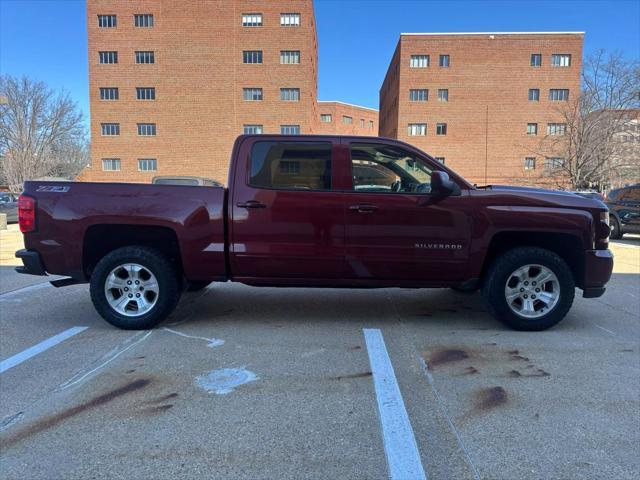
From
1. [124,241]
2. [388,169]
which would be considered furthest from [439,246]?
[124,241]

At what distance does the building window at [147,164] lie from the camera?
148 feet

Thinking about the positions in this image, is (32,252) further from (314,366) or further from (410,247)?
(410,247)

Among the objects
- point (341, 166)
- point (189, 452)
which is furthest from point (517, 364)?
point (189, 452)

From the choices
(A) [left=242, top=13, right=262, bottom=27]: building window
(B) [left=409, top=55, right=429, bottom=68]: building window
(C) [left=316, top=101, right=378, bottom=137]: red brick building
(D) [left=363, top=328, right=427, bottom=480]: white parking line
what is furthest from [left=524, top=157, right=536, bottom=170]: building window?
(D) [left=363, top=328, right=427, bottom=480]: white parking line

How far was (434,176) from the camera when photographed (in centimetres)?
432

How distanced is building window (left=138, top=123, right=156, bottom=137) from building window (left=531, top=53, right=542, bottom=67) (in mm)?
38624

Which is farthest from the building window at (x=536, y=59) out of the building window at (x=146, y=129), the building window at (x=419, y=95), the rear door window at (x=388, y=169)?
the rear door window at (x=388, y=169)

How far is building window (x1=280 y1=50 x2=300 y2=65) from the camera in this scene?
4322 cm

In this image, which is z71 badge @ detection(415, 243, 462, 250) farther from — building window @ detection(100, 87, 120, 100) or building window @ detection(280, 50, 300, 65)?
building window @ detection(100, 87, 120, 100)

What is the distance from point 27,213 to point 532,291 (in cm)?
534

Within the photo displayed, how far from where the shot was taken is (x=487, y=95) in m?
45.4

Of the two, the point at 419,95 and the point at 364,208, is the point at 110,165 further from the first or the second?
the point at 364,208

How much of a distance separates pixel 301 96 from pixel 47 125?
84.9ft

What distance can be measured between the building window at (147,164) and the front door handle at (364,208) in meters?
44.4
